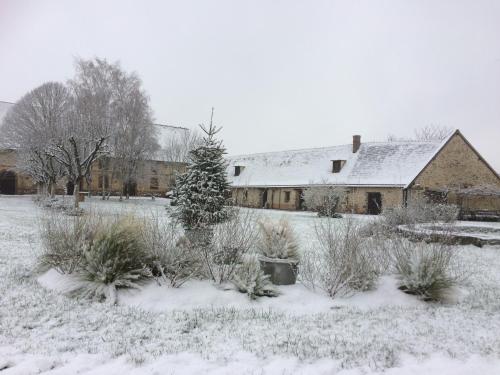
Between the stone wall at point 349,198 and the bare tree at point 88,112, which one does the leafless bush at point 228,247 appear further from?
the bare tree at point 88,112

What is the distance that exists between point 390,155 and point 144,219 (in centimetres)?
2738

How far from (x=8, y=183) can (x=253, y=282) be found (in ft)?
135

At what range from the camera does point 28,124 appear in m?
28.2

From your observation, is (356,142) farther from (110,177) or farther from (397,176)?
(110,177)

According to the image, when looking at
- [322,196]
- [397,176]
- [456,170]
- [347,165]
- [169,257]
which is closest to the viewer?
[169,257]

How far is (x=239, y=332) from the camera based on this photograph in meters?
5.20

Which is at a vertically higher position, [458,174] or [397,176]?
[458,174]

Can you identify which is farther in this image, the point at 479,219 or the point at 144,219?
the point at 479,219

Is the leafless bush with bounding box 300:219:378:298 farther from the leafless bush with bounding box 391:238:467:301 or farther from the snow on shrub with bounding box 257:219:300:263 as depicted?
the leafless bush with bounding box 391:238:467:301

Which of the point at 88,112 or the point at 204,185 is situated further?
the point at 88,112

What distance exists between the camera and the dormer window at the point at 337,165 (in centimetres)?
3344

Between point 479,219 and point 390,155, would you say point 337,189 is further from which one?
point 479,219

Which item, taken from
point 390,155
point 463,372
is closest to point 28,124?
point 390,155

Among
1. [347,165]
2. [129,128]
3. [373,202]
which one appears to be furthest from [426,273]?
[129,128]
